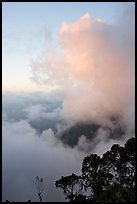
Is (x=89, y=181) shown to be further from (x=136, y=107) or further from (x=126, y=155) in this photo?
(x=136, y=107)

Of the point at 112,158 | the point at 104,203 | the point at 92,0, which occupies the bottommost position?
the point at 104,203

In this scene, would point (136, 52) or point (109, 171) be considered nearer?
point (136, 52)

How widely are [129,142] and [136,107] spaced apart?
41.8 ft

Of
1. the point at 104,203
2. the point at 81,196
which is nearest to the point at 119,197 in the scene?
the point at 104,203

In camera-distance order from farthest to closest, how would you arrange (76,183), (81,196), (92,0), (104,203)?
(76,183), (81,196), (104,203), (92,0)

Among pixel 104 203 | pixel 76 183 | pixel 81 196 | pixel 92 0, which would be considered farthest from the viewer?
pixel 76 183

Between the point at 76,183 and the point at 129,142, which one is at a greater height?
the point at 129,142

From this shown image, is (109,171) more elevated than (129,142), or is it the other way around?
(129,142)

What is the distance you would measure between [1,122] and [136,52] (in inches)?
124

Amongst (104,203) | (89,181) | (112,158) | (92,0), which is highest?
(92,0)

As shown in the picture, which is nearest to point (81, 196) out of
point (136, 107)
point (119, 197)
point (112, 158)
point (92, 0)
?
point (112, 158)

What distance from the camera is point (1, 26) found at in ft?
22.3

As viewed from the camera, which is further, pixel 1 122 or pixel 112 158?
pixel 112 158

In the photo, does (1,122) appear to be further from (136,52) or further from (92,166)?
(92,166)
